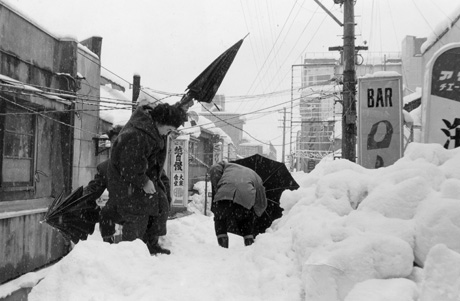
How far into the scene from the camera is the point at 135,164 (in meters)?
4.02

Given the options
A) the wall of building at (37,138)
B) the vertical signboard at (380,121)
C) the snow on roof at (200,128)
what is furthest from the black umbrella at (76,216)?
the snow on roof at (200,128)

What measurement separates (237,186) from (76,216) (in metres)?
→ 2.08

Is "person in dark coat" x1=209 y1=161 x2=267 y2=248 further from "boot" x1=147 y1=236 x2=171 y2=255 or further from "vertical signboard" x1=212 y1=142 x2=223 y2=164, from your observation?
"vertical signboard" x1=212 y1=142 x2=223 y2=164

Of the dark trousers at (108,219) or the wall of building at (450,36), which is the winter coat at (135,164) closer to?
the dark trousers at (108,219)

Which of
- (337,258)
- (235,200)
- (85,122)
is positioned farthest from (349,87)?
(337,258)

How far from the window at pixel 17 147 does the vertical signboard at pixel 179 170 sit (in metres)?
7.58

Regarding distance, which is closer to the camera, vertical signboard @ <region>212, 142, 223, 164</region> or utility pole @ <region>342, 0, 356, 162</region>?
utility pole @ <region>342, 0, 356, 162</region>

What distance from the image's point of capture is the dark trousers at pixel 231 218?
5336mm

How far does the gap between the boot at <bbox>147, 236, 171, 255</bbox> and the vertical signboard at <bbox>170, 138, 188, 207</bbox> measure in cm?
1152

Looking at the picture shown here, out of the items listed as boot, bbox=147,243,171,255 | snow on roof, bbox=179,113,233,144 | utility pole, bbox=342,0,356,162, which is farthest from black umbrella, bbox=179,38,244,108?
snow on roof, bbox=179,113,233,144

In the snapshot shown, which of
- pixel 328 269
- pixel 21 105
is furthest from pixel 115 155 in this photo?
pixel 21 105

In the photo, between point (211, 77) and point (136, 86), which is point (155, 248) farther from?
point (136, 86)

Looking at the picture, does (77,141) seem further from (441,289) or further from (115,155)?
(441,289)

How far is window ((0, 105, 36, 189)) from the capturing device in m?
7.69
